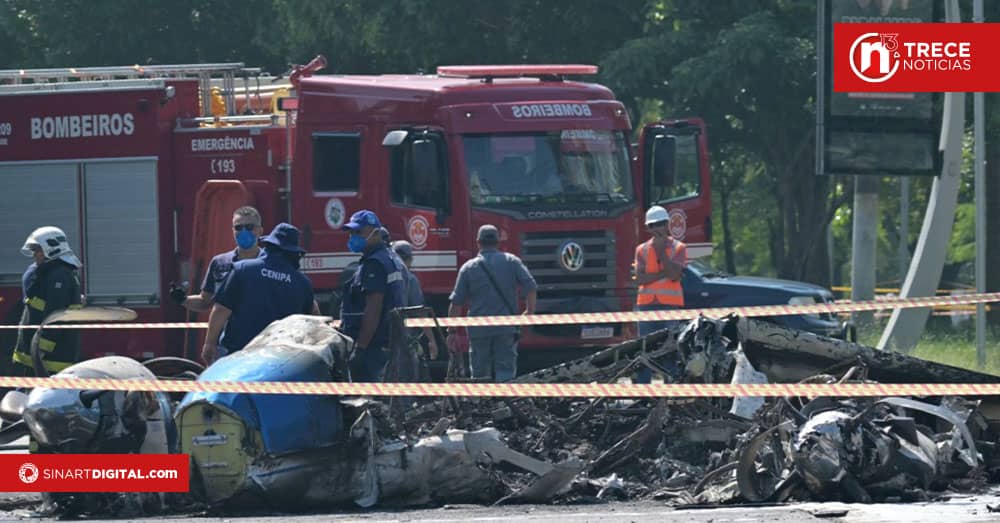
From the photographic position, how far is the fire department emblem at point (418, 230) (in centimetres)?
1538

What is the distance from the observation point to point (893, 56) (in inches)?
738

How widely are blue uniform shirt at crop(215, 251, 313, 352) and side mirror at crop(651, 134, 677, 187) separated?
6.14 m

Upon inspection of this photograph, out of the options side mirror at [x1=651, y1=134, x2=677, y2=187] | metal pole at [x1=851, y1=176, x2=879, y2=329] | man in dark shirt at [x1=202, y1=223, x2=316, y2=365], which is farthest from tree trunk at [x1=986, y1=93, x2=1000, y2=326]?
man in dark shirt at [x1=202, y1=223, x2=316, y2=365]

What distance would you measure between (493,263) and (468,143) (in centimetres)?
215

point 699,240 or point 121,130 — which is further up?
point 121,130

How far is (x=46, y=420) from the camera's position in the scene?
9.12 metres

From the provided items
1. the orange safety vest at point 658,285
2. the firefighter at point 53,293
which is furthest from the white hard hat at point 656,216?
the firefighter at point 53,293

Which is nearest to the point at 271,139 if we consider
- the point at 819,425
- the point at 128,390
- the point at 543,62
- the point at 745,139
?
the point at 128,390

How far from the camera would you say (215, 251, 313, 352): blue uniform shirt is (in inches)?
411

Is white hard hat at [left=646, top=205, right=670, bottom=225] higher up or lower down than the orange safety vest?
higher up

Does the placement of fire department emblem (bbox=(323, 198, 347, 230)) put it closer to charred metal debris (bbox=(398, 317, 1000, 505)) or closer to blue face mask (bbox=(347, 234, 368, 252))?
blue face mask (bbox=(347, 234, 368, 252))

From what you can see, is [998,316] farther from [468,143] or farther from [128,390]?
[128,390]

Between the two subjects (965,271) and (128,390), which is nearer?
(128,390)

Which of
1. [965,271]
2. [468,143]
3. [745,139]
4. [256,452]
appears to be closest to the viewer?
[256,452]
